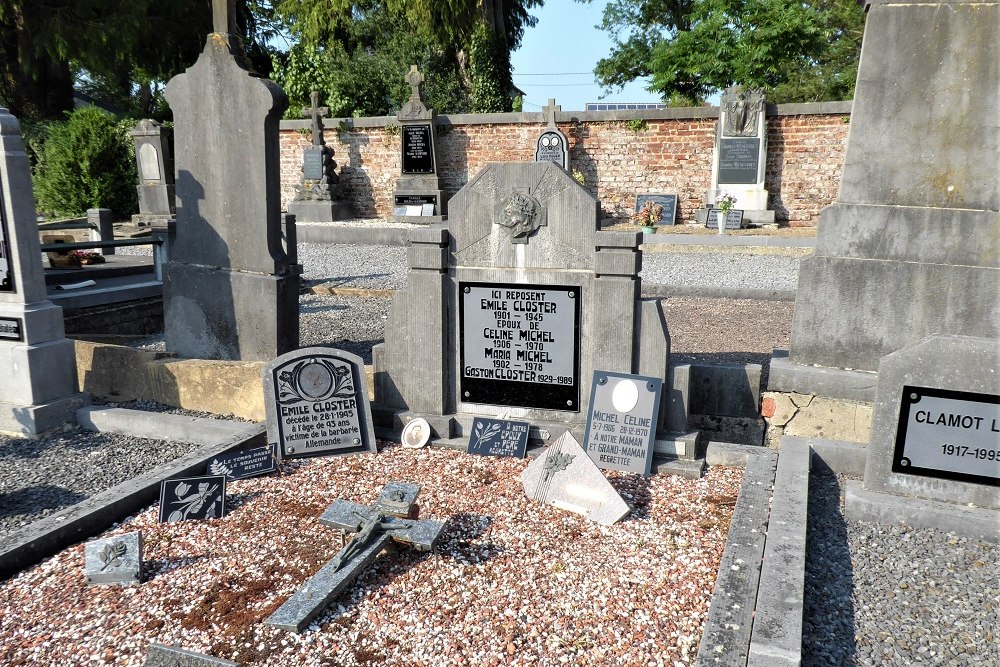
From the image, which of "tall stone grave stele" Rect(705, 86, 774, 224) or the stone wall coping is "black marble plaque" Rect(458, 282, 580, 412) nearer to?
"tall stone grave stele" Rect(705, 86, 774, 224)

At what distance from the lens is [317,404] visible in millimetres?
4617

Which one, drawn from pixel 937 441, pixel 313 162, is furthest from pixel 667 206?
pixel 937 441

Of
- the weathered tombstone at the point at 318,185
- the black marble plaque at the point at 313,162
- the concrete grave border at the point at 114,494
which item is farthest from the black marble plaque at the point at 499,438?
the black marble plaque at the point at 313,162

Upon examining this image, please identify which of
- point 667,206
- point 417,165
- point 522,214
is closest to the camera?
point 522,214

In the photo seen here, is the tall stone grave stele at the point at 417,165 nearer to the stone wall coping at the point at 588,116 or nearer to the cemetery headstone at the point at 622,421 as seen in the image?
the stone wall coping at the point at 588,116

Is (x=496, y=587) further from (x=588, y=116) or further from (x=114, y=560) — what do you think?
(x=588, y=116)

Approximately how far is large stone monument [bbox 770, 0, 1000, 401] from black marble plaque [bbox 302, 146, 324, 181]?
16243mm

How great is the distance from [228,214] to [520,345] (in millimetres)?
2966

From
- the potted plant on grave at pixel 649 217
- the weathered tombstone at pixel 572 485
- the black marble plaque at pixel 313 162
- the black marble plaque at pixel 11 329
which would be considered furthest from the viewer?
the black marble plaque at pixel 313 162

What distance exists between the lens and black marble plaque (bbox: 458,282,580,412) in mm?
4566

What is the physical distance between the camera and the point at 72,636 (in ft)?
9.34

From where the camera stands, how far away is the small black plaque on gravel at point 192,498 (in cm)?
377

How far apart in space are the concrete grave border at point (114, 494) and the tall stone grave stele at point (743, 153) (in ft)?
45.3

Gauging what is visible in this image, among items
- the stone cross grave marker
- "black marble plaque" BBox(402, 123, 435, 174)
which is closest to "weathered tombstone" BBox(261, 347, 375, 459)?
the stone cross grave marker
